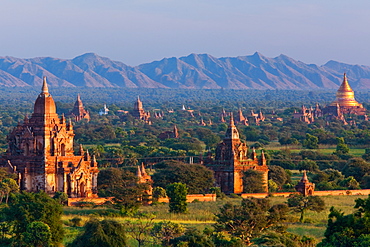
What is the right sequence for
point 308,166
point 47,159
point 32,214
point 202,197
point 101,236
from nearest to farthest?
point 101,236 → point 32,214 → point 47,159 → point 202,197 → point 308,166

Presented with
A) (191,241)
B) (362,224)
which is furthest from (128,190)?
(362,224)

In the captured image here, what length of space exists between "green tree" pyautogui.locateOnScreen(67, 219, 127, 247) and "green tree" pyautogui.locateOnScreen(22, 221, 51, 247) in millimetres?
1065

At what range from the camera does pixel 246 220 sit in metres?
41.8

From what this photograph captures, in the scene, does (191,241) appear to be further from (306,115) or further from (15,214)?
(306,115)

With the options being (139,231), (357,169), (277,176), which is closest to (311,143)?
(357,169)

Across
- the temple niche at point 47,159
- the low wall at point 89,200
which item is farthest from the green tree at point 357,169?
the low wall at point 89,200

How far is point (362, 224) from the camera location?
35.8 metres

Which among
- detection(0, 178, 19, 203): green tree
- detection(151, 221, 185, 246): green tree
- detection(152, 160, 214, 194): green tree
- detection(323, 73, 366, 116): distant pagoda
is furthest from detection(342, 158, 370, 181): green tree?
detection(323, 73, 366, 116): distant pagoda

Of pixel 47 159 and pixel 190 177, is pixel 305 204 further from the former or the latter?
pixel 47 159

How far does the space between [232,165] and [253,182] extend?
2.01m

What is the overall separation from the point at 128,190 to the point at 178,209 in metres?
2.84

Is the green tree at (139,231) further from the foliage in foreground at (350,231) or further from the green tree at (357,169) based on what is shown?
the green tree at (357,169)

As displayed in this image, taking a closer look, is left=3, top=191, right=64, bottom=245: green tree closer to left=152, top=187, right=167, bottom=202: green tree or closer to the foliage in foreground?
the foliage in foreground

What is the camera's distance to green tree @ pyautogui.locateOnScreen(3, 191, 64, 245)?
133ft
